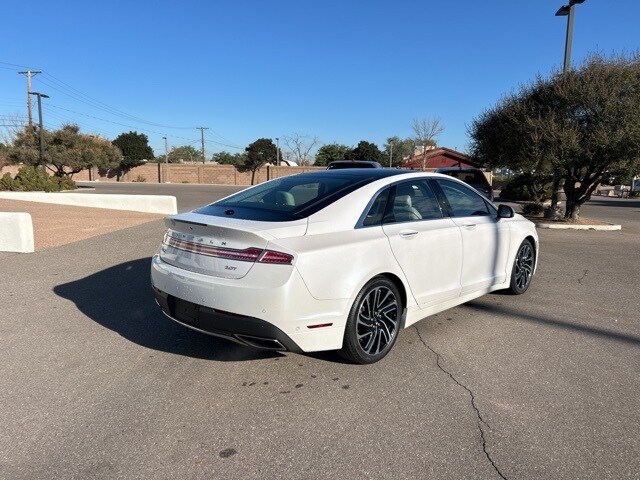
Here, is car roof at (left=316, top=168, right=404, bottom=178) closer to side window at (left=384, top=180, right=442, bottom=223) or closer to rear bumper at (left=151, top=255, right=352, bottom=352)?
side window at (left=384, top=180, right=442, bottom=223)

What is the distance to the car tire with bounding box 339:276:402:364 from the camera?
3574mm

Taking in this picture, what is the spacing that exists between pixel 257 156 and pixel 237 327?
5751cm

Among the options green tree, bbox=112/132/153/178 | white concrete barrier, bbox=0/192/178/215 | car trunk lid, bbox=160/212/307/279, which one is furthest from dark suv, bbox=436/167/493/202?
green tree, bbox=112/132/153/178

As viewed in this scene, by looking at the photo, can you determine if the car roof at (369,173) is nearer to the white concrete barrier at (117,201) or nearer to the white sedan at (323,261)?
the white sedan at (323,261)

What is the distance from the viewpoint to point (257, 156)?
59.3 metres

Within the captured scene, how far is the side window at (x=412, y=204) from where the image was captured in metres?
4.13

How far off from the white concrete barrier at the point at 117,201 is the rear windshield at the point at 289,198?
1242cm

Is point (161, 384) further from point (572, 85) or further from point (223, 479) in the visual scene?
point (572, 85)

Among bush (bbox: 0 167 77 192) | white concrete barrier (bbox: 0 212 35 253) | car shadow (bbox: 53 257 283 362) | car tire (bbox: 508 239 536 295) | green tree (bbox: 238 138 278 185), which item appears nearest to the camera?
car shadow (bbox: 53 257 283 362)

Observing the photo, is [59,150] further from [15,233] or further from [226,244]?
[226,244]

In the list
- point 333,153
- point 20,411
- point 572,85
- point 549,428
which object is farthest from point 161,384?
point 333,153

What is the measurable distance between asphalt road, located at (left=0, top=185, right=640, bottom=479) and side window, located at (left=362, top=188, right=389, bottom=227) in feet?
3.78

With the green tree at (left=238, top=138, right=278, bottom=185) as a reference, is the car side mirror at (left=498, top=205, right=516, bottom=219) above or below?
below

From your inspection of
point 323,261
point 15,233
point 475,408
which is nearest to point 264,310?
point 323,261
